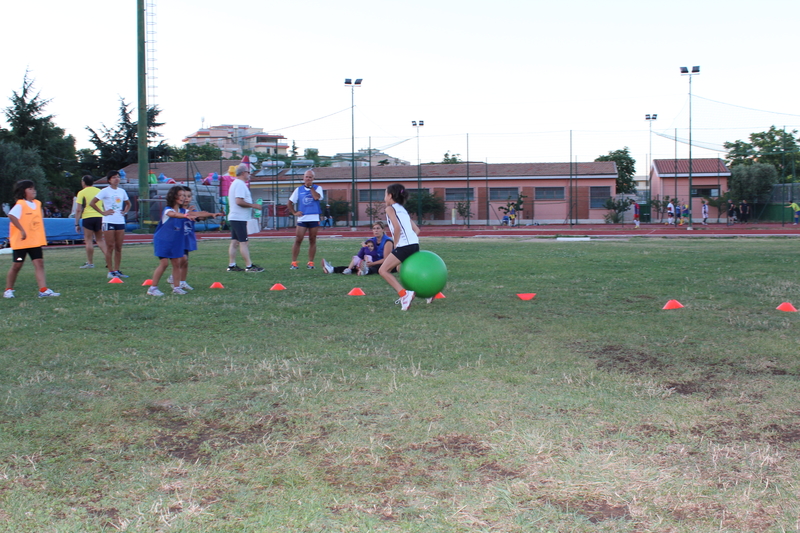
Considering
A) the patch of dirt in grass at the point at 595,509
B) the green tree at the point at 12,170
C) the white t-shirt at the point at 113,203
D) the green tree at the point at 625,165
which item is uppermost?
the green tree at the point at 625,165

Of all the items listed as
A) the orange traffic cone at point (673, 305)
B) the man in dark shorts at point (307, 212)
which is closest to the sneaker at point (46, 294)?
the man in dark shorts at point (307, 212)

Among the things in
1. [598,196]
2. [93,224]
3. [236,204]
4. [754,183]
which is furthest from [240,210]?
[754,183]

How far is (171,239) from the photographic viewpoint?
8.25m

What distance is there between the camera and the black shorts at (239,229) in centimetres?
1074

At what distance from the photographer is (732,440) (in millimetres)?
3061

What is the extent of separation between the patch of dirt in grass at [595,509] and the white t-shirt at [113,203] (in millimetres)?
9881

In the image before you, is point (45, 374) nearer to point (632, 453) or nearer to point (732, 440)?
point (632, 453)

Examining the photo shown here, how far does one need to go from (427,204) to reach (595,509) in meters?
41.5

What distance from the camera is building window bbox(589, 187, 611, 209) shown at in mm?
44219

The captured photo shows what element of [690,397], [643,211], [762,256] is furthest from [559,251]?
[643,211]

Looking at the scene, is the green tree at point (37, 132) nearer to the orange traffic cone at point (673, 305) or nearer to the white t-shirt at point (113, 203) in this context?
the white t-shirt at point (113, 203)

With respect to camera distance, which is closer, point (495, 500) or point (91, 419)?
point (495, 500)

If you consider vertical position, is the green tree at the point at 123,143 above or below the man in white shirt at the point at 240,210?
above

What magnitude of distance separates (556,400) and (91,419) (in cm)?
247
